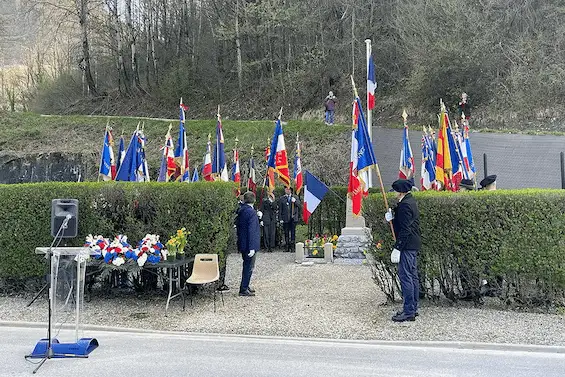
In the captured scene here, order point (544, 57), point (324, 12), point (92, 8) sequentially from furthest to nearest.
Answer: point (92, 8)
point (324, 12)
point (544, 57)

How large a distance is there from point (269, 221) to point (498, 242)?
31.5ft

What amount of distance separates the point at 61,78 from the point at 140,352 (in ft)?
141

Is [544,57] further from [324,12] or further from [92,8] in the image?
[92,8]

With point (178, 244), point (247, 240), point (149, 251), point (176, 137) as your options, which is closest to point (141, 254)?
point (149, 251)

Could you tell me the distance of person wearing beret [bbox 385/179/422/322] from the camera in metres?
8.07

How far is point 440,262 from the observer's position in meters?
8.66

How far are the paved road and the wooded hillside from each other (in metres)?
20.1

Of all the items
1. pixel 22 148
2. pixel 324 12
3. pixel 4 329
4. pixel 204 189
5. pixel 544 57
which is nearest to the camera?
pixel 4 329

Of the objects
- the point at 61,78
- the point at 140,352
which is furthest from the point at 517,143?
the point at 61,78

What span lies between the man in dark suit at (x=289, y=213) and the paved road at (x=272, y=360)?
943cm

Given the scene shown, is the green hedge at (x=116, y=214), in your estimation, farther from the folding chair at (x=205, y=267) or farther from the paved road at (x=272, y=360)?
the paved road at (x=272, y=360)

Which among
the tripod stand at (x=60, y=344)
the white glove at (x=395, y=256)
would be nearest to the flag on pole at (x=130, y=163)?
the tripod stand at (x=60, y=344)

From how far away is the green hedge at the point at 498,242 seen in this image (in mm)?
8336

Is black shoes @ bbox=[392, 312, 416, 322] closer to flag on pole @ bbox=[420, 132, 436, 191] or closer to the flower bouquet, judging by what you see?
the flower bouquet
